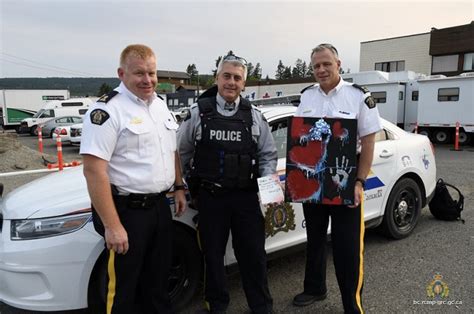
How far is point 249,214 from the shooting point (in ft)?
8.71

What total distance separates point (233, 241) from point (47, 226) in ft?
3.99

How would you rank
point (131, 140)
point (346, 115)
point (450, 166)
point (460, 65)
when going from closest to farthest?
1. point (131, 140)
2. point (346, 115)
3. point (450, 166)
4. point (460, 65)

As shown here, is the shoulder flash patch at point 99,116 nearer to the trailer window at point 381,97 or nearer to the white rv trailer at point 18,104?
the trailer window at point 381,97

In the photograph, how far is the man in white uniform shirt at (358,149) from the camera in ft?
8.49

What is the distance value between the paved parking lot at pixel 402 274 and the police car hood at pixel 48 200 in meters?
0.93

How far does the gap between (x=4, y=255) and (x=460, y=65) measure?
3047 centimetres

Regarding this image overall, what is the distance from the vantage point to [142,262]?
234cm

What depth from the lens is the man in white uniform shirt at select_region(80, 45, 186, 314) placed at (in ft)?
6.72

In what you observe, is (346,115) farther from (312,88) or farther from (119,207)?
(119,207)

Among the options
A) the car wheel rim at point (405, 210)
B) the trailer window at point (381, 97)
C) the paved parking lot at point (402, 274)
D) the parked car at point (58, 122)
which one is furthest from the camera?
the parked car at point (58, 122)

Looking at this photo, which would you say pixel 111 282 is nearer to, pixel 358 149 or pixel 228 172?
pixel 228 172

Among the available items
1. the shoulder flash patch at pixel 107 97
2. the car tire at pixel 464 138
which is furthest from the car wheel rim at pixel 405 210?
the car tire at pixel 464 138

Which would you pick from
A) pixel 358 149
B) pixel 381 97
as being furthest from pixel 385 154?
pixel 381 97

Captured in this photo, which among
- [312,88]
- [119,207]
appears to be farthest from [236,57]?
[119,207]
